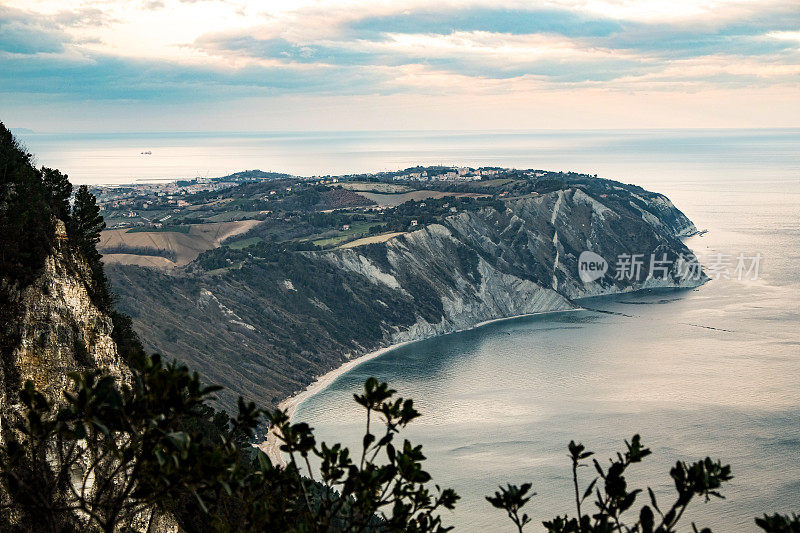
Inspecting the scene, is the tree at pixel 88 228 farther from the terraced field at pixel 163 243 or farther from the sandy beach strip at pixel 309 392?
the terraced field at pixel 163 243

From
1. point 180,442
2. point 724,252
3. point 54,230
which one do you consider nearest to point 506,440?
point 54,230

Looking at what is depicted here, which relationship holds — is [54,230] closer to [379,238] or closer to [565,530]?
[565,530]

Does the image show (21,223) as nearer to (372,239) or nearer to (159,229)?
(372,239)

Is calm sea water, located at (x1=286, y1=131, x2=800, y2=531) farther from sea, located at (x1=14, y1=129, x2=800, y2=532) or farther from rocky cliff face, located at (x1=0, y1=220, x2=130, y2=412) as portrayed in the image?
rocky cliff face, located at (x1=0, y1=220, x2=130, y2=412)

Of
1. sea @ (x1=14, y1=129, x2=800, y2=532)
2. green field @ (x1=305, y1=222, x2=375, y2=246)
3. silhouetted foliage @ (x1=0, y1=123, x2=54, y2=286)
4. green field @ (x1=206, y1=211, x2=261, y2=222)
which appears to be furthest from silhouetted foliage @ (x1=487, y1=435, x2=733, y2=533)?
green field @ (x1=206, y1=211, x2=261, y2=222)

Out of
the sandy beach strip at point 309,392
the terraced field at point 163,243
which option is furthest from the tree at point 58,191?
the terraced field at point 163,243
